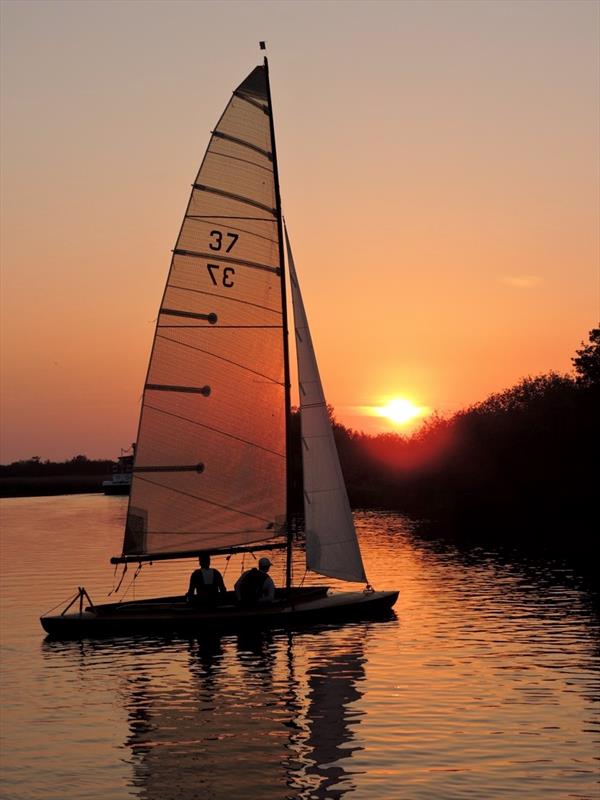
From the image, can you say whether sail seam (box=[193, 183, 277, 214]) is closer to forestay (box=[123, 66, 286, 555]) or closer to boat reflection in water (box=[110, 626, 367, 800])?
forestay (box=[123, 66, 286, 555])

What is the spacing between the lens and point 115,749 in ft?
89.9

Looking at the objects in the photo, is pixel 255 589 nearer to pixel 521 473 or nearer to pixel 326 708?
pixel 326 708

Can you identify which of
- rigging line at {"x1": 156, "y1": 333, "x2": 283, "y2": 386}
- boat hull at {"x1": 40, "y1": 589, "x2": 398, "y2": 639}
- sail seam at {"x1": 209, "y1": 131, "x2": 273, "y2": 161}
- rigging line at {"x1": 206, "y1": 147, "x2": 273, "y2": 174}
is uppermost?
sail seam at {"x1": 209, "y1": 131, "x2": 273, "y2": 161}

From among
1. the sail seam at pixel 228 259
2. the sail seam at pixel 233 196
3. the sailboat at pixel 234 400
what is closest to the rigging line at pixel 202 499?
the sailboat at pixel 234 400

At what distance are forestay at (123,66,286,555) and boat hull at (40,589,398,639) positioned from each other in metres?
2.21

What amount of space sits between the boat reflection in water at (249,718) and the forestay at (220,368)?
13.4 ft

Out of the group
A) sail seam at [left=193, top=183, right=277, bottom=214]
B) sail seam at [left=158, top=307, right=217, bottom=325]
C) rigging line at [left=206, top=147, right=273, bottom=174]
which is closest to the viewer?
sail seam at [left=158, top=307, right=217, bottom=325]

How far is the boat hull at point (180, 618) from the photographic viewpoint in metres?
40.7

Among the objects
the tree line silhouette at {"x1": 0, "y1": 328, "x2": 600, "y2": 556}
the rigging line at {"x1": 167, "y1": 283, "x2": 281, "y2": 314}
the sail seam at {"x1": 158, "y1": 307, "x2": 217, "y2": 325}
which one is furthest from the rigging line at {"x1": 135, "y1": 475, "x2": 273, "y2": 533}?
the tree line silhouette at {"x1": 0, "y1": 328, "x2": 600, "y2": 556}

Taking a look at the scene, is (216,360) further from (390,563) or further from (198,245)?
(390,563)

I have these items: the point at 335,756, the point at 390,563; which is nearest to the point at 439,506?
the point at 390,563

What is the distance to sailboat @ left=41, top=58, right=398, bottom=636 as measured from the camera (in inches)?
1668

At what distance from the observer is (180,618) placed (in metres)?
40.6

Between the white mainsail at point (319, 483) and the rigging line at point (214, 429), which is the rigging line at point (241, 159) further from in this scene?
the rigging line at point (214, 429)
